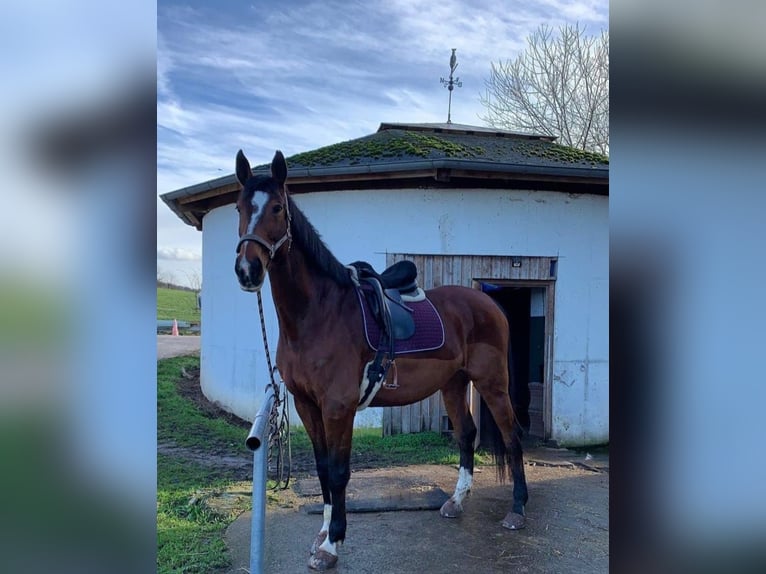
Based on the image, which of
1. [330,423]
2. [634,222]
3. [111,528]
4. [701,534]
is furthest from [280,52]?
[701,534]

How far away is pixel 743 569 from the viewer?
1.15m

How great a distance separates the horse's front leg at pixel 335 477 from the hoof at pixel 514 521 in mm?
1147

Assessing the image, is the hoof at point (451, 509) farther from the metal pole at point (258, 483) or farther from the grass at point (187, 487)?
the metal pole at point (258, 483)

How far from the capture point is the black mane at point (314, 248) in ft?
7.89

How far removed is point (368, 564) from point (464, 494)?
97 cm

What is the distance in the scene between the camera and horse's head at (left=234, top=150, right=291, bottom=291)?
2.01m

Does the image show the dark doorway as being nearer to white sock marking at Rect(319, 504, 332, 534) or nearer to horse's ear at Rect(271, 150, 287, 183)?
white sock marking at Rect(319, 504, 332, 534)

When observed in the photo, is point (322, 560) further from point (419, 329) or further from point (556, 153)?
point (556, 153)

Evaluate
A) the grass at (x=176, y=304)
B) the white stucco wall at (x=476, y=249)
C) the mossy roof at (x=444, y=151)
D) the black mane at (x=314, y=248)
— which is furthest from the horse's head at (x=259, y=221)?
the white stucco wall at (x=476, y=249)

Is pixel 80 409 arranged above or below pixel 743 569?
above

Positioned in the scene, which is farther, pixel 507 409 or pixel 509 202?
pixel 509 202

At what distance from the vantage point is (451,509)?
332 cm

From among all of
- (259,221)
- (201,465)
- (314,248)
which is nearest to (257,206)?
(259,221)

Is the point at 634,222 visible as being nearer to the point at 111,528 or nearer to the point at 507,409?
the point at 111,528
